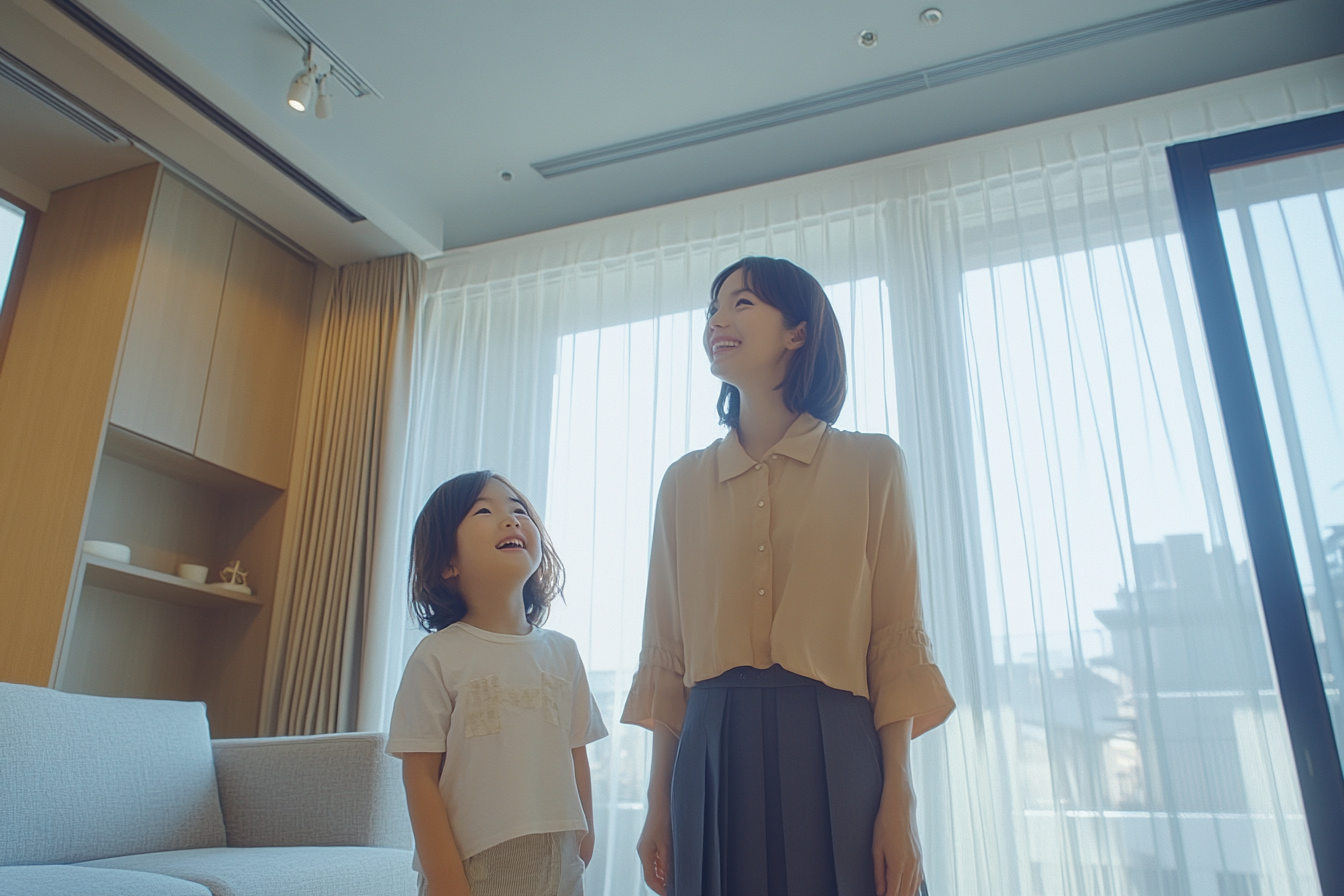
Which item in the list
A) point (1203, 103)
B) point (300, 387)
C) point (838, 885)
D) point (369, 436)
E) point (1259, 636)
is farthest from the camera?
point (300, 387)

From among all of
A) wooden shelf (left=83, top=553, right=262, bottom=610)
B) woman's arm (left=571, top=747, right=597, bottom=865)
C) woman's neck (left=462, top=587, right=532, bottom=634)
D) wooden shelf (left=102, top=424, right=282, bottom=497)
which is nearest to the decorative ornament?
wooden shelf (left=83, top=553, right=262, bottom=610)

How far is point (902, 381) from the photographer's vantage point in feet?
9.39

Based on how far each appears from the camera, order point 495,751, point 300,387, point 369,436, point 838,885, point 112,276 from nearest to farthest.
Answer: point 838,885, point 495,751, point 112,276, point 369,436, point 300,387

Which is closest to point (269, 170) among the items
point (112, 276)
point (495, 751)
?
point (112, 276)

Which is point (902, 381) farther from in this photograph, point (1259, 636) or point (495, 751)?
point (495, 751)

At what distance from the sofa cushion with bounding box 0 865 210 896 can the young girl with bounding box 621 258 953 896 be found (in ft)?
3.42

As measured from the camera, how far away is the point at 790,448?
3.91ft

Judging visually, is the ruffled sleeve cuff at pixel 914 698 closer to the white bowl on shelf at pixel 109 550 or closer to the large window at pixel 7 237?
the white bowl on shelf at pixel 109 550

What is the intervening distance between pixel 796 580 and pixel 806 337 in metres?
0.38

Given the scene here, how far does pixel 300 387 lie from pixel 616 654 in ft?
5.76

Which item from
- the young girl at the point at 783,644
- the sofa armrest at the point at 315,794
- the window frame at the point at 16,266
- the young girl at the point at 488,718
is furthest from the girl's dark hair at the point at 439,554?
the window frame at the point at 16,266

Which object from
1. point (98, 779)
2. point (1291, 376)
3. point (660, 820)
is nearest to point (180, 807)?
point (98, 779)

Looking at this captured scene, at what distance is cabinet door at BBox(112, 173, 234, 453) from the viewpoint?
2.98 m

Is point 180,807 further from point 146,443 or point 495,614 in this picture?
point 146,443
